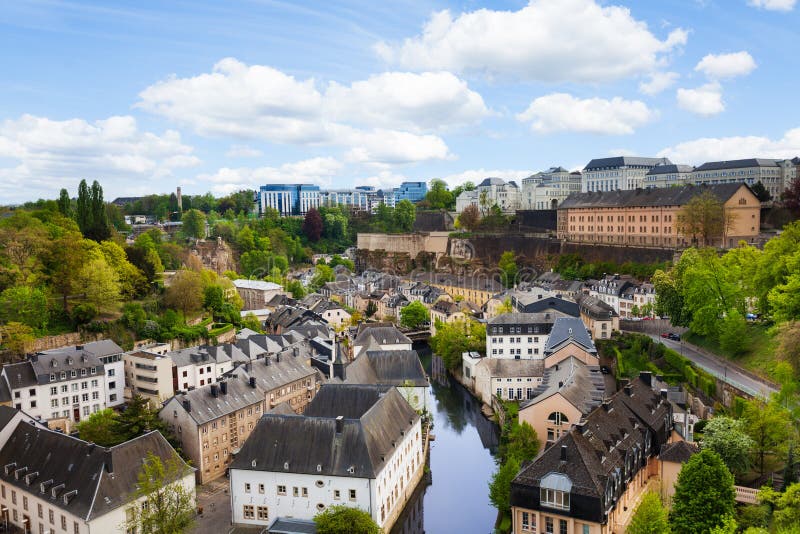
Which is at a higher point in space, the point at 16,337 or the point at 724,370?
the point at 16,337

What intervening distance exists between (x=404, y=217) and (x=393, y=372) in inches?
2391

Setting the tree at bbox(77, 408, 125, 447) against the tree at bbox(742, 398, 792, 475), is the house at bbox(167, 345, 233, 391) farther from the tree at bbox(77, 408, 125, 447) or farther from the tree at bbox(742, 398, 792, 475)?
the tree at bbox(742, 398, 792, 475)

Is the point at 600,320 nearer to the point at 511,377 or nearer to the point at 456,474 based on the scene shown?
the point at 511,377

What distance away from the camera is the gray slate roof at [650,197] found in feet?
173

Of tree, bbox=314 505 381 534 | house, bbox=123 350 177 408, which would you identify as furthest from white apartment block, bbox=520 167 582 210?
tree, bbox=314 505 381 534

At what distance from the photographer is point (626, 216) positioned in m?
61.5

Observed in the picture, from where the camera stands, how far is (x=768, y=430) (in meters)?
19.9

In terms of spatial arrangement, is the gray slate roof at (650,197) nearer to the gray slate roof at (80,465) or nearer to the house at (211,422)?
the house at (211,422)

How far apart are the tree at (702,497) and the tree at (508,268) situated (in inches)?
1872

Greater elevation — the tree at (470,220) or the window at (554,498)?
the tree at (470,220)

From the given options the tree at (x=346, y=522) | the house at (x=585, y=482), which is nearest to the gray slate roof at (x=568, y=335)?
the house at (x=585, y=482)

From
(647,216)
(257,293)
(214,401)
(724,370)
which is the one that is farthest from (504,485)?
(647,216)

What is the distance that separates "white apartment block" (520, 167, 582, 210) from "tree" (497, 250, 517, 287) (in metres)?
22.5

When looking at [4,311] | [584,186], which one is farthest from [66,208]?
[584,186]
